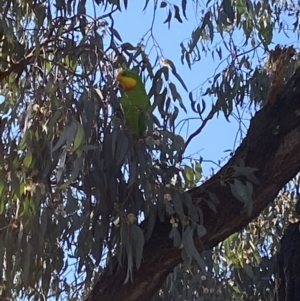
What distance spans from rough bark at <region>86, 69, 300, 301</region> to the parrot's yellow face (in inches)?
12.3

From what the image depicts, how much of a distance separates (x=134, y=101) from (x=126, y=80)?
0.06 meters

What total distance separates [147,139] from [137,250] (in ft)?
0.87

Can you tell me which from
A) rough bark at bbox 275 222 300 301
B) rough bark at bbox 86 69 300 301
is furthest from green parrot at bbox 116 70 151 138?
rough bark at bbox 275 222 300 301

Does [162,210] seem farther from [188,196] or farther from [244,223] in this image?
[244,223]

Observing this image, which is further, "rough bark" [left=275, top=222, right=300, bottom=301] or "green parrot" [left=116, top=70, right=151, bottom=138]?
"rough bark" [left=275, top=222, right=300, bottom=301]

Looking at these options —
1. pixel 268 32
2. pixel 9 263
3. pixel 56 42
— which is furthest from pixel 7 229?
pixel 268 32

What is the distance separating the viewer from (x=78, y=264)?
5.65 ft

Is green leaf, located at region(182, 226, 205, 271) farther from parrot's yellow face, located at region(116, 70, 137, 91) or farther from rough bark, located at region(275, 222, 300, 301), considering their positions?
rough bark, located at region(275, 222, 300, 301)

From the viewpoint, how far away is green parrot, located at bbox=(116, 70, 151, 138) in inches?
66.7

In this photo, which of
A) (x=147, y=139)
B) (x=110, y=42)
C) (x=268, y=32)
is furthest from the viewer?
(x=268, y=32)

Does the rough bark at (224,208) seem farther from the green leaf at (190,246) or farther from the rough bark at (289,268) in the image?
the rough bark at (289,268)

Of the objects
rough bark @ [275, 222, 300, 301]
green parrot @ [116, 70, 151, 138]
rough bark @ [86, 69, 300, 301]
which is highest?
green parrot @ [116, 70, 151, 138]

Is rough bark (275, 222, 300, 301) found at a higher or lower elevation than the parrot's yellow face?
lower

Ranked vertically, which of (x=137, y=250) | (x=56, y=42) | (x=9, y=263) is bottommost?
(x=137, y=250)
